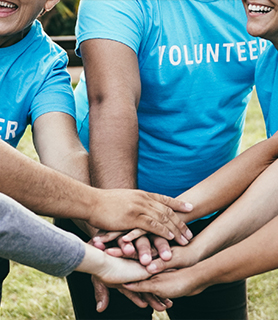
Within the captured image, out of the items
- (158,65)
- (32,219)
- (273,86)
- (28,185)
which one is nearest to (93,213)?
(28,185)

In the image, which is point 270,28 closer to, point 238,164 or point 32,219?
point 238,164

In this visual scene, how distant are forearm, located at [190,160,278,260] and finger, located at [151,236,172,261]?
0.09m

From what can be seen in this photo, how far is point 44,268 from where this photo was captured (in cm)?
127

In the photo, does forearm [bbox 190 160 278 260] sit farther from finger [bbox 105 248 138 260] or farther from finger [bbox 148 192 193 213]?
finger [bbox 105 248 138 260]

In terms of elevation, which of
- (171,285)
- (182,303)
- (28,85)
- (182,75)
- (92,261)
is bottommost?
(182,303)

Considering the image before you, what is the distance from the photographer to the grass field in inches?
109

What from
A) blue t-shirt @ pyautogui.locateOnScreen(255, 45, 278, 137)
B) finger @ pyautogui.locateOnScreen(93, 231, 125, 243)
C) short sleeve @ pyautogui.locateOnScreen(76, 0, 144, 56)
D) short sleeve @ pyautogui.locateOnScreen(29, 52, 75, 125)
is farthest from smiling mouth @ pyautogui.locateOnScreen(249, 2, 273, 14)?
finger @ pyautogui.locateOnScreen(93, 231, 125, 243)

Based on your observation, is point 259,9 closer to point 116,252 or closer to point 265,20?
point 265,20

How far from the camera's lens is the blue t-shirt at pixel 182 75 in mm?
1833

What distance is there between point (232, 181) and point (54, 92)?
0.67 meters

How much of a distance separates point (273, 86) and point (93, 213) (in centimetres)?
80

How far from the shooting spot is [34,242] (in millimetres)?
1203

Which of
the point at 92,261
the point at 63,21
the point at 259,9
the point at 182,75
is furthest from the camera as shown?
the point at 63,21

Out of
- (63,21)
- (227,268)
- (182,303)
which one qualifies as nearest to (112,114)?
(227,268)
